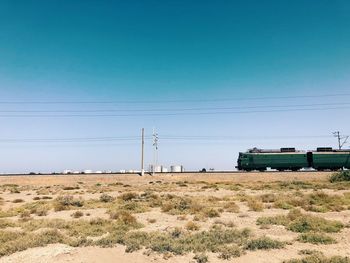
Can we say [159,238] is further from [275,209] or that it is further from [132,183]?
→ [132,183]

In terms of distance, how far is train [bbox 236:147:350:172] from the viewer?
223 feet

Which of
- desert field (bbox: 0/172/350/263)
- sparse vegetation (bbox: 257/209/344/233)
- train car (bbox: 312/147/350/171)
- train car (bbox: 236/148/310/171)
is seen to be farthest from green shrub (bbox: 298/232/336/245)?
train car (bbox: 312/147/350/171)

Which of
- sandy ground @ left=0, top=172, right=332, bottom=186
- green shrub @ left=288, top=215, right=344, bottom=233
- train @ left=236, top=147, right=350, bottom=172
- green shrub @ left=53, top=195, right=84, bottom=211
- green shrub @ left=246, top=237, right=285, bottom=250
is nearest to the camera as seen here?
green shrub @ left=246, top=237, right=285, bottom=250

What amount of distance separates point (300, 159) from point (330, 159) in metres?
5.70

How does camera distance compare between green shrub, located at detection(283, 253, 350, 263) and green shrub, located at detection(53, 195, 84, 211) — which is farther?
green shrub, located at detection(53, 195, 84, 211)

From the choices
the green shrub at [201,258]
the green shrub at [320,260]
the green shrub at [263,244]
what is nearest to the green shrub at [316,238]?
the green shrub at [263,244]

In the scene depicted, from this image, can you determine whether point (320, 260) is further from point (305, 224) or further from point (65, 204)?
point (65, 204)

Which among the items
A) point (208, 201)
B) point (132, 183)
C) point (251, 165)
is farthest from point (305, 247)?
point (251, 165)

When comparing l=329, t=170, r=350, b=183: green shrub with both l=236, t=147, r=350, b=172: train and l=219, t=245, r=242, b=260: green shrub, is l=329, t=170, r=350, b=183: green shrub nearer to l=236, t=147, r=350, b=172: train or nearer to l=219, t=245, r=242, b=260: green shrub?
l=236, t=147, r=350, b=172: train

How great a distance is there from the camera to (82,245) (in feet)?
50.6

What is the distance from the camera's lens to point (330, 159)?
68188mm

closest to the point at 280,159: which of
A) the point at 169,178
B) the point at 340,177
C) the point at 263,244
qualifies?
the point at 340,177

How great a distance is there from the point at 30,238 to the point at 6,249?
5.72 ft

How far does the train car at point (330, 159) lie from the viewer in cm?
6781
